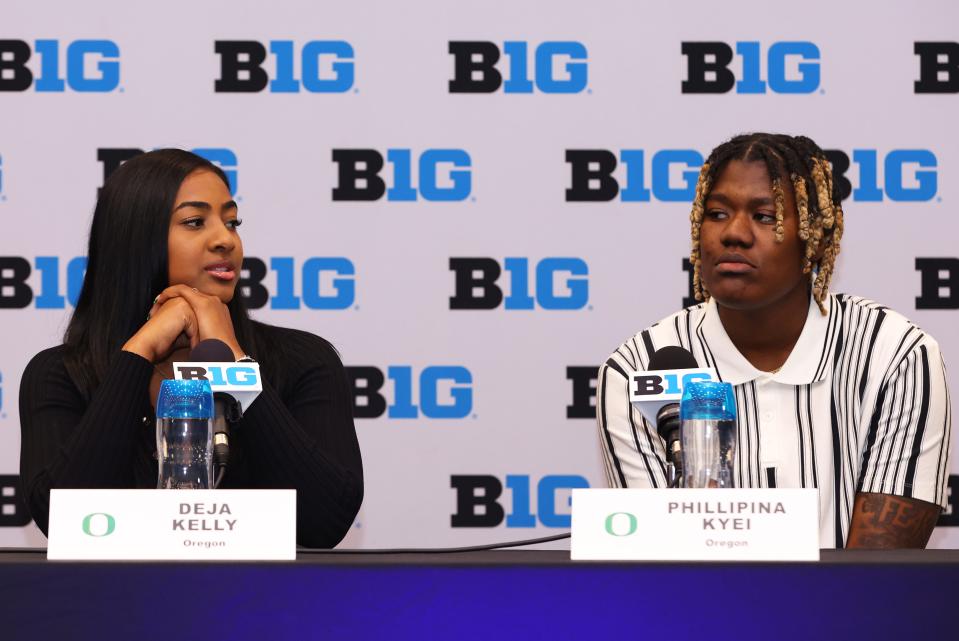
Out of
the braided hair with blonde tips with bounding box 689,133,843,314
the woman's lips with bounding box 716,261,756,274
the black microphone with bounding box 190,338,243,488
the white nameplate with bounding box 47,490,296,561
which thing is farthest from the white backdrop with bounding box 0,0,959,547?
the white nameplate with bounding box 47,490,296,561

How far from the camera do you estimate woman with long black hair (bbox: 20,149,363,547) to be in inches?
78.7

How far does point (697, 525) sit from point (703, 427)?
0.80 ft

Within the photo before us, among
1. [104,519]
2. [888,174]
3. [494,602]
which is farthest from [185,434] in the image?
[888,174]

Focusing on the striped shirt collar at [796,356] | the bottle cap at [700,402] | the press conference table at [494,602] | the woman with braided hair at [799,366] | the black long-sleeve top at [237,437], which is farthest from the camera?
the striped shirt collar at [796,356]

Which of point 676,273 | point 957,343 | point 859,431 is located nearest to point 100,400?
point 859,431

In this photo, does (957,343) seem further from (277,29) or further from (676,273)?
(277,29)

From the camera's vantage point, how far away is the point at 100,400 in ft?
6.52

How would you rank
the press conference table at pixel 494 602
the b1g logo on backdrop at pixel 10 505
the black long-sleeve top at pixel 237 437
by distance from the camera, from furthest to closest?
the b1g logo on backdrop at pixel 10 505, the black long-sleeve top at pixel 237 437, the press conference table at pixel 494 602

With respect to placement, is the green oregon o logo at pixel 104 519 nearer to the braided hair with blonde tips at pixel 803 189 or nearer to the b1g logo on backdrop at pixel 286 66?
the braided hair with blonde tips at pixel 803 189

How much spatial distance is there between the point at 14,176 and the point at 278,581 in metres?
2.23

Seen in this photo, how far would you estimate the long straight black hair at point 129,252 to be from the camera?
2270 millimetres

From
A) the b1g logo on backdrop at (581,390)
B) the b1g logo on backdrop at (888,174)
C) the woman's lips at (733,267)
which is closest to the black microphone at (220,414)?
the woman's lips at (733,267)

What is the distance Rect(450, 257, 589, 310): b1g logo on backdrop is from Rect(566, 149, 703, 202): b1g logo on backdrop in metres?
0.18

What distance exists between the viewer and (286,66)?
10.3 ft
